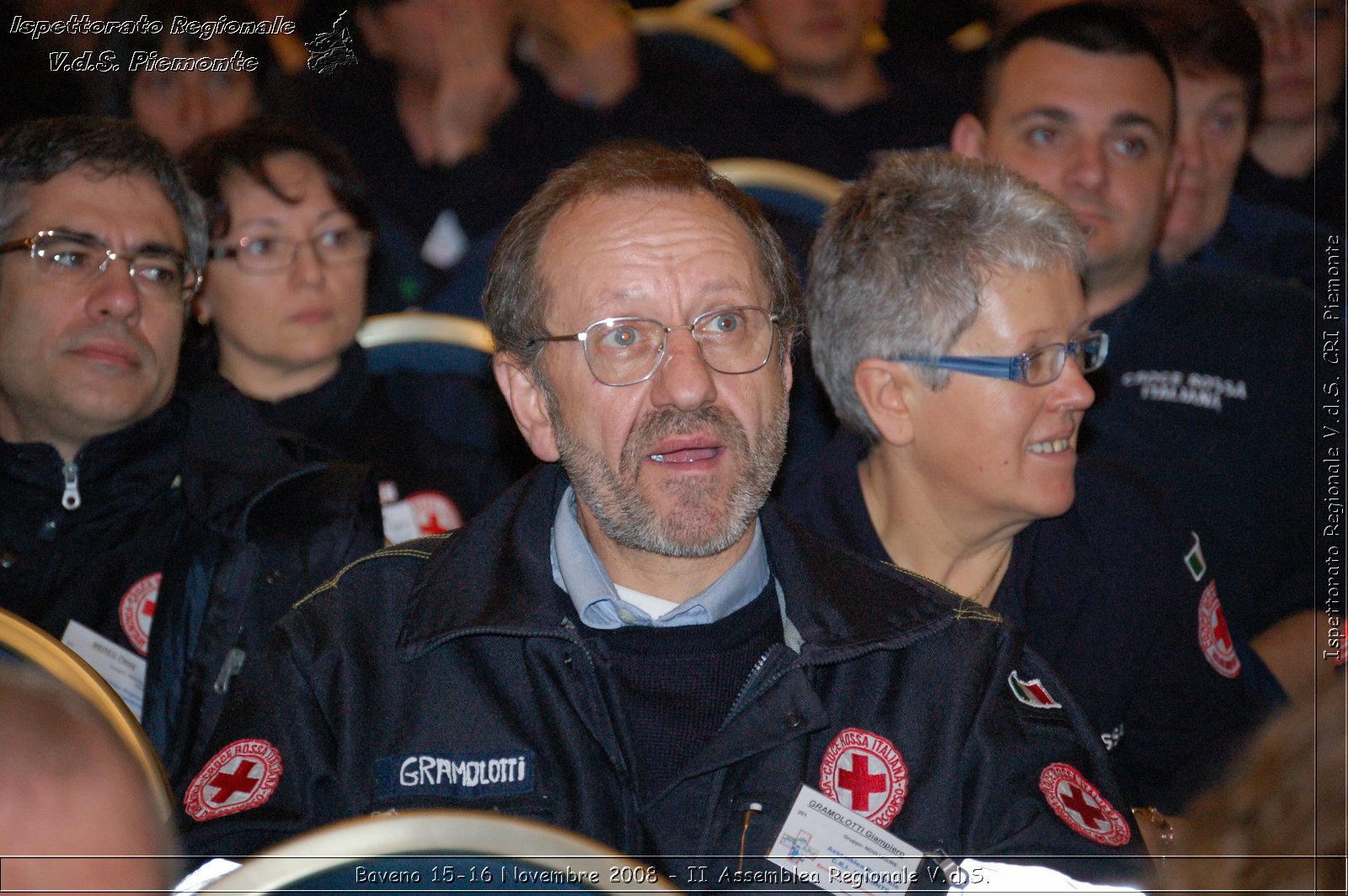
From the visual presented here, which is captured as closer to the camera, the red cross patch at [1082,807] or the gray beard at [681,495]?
the red cross patch at [1082,807]

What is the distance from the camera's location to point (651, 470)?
1.88m

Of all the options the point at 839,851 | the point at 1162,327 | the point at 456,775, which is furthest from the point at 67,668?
the point at 1162,327

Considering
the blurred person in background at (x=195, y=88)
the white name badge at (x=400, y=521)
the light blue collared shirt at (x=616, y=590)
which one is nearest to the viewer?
the light blue collared shirt at (x=616, y=590)

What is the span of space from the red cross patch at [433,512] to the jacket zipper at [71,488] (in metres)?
0.69

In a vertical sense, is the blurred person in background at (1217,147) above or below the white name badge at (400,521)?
above

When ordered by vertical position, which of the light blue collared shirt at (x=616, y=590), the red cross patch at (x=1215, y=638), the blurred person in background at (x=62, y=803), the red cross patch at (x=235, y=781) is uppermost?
the blurred person in background at (x=62, y=803)

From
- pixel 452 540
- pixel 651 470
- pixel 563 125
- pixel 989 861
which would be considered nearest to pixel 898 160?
pixel 651 470

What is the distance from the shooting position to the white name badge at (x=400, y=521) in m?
2.77

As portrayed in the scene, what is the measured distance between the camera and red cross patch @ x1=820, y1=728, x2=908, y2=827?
1646 millimetres

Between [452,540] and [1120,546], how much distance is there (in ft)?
4.09

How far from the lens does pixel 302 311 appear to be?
295 centimetres

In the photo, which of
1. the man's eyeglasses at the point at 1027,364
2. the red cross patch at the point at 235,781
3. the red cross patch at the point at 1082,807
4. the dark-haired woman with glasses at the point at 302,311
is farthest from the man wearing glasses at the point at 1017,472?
the red cross patch at the point at 235,781

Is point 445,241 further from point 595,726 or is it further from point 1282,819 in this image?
point 1282,819

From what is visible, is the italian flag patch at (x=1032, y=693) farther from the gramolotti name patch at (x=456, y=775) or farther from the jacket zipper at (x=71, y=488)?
the jacket zipper at (x=71, y=488)
